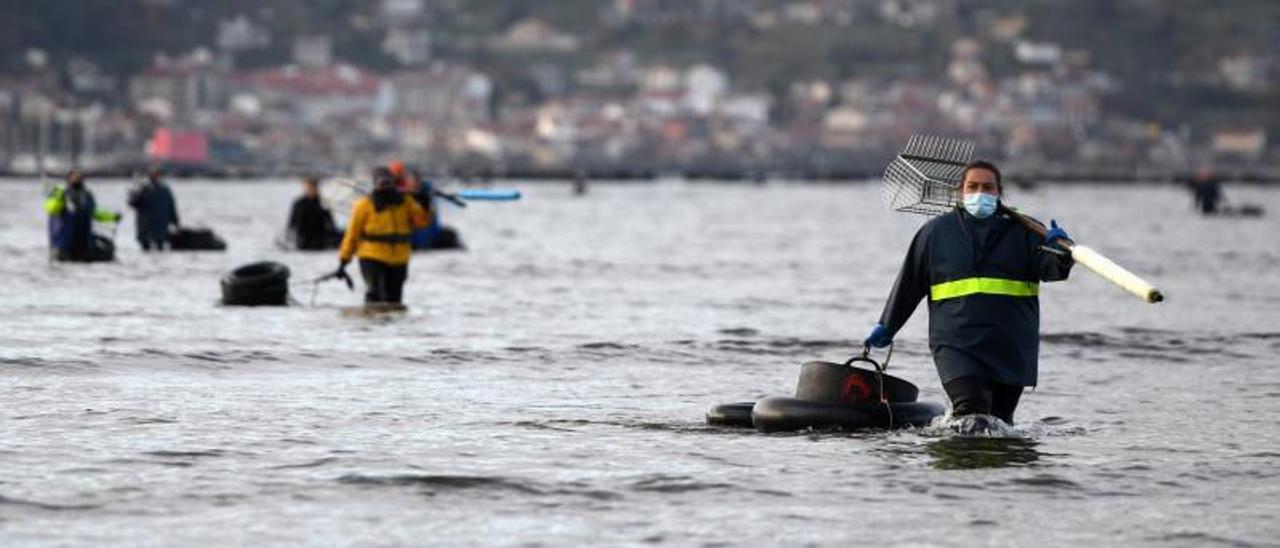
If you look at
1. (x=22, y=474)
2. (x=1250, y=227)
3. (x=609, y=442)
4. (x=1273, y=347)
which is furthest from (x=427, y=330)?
(x=1250, y=227)

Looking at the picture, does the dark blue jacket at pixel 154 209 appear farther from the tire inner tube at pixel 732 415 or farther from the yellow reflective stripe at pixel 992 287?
the yellow reflective stripe at pixel 992 287

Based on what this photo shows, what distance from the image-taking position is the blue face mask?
1625 cm

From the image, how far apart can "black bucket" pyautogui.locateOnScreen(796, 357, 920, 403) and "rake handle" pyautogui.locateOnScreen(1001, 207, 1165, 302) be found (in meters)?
2.18

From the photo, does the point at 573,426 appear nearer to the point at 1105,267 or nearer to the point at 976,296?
the point at 976,296

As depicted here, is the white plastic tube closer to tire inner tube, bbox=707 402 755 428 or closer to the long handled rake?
the long handled rake

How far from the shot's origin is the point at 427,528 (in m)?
14.0

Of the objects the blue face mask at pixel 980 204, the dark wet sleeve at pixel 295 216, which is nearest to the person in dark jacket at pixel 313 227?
the dark wet sleeve at pixel 295 216

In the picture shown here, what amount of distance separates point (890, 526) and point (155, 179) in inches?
1169

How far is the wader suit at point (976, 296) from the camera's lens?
647 inches

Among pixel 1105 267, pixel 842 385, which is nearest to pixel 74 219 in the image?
pixel 842 385

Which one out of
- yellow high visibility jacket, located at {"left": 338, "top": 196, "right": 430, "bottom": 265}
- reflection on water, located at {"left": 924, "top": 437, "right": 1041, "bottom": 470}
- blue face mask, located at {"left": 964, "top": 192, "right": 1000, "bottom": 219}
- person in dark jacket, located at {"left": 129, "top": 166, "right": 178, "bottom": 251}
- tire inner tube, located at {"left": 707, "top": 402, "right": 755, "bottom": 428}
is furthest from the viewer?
person in dark jacket, located at {"left": 129, "top": 166, "right": 178, "bottom": 251}

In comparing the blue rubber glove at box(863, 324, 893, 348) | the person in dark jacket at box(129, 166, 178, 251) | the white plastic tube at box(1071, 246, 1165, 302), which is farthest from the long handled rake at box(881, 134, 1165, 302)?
the person in dark jacket at box(129, 166, 178, 251)

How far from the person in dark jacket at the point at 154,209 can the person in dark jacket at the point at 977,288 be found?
26.9m

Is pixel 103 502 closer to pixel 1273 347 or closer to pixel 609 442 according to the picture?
pixel 609 442
